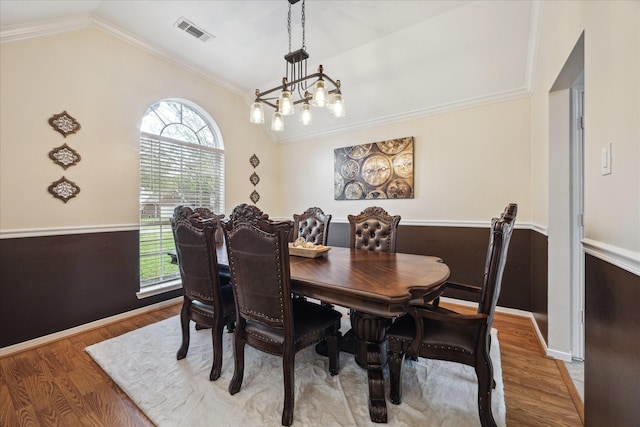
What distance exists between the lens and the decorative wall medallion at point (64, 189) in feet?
8.04

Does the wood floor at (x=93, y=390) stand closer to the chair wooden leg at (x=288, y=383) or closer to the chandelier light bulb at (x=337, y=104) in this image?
the chair wooden leg at (x=288, y=383)

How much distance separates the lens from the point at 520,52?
2.63 meters

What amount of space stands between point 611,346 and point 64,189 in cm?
389

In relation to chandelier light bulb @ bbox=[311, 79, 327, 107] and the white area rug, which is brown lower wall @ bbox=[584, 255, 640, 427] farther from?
chandelier light bulb @ bbox=[311, 79, 327, 107]

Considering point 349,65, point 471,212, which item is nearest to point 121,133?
point 349,65

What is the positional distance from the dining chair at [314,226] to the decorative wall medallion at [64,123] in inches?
90.1

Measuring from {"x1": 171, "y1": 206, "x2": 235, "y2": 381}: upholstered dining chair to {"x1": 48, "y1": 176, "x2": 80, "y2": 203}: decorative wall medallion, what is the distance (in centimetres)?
143

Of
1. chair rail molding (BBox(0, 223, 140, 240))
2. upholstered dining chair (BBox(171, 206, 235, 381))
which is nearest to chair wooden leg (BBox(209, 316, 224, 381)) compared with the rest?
upholstered dining chair (BBox(171, 206, 235, 381))

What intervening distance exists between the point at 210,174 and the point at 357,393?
3325mm

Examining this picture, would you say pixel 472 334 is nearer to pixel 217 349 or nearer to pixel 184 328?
pixel 217 349

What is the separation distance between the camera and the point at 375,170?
3.83 meters

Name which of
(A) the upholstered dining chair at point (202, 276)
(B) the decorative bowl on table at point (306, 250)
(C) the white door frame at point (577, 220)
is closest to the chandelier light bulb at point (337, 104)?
(B) the decorative bowl on table at point (306, 250)

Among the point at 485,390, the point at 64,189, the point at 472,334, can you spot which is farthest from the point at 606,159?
the point at 64,189

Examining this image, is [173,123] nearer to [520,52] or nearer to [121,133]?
[121,133]
